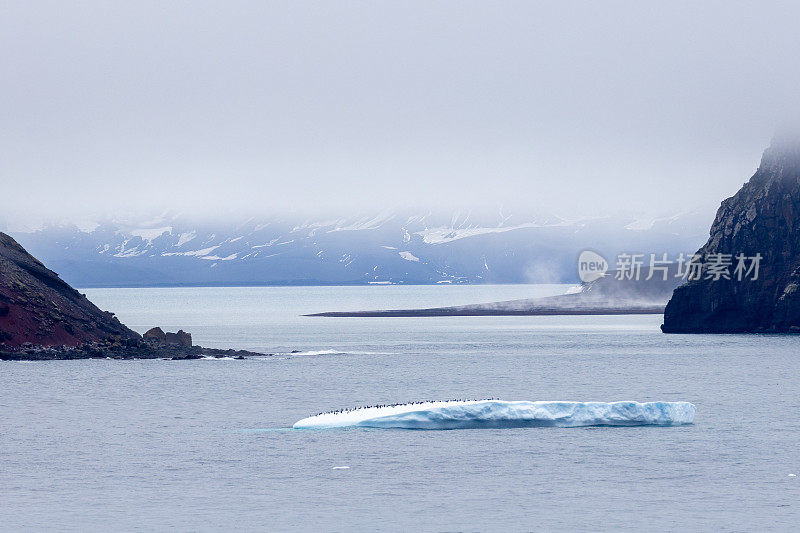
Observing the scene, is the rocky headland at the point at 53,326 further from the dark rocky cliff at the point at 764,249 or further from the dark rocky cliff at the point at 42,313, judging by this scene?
the dark rocky cliff at the point at 764,249

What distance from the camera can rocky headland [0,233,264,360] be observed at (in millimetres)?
104188

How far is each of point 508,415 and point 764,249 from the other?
104305 millimetres

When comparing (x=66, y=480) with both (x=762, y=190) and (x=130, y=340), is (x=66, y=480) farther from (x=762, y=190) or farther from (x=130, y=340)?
(x=762, y=190)

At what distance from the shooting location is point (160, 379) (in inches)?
3433

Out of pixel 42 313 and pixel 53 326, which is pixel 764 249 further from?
pixel 42 313

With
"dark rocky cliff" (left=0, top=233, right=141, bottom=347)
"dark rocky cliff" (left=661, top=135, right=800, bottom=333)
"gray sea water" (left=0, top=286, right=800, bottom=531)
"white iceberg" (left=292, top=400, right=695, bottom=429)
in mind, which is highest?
"dark rocky cliff" (left=661, top=135, right=800, bottom=333)

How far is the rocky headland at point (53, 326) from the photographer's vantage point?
342ft

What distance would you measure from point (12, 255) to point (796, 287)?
91.4 metres

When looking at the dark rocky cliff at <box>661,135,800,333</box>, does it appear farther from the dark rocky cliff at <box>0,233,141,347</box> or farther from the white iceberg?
the white iceberg

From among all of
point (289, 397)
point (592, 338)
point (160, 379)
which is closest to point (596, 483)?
point (289, 397)

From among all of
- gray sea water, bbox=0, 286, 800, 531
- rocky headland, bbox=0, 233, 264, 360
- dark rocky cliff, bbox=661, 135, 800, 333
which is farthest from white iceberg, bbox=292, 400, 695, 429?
dark rocky cliff, bbox=661, 135, 800, 333

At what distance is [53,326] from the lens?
107125mm

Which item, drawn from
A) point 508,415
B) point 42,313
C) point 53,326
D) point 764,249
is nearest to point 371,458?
point 508,415

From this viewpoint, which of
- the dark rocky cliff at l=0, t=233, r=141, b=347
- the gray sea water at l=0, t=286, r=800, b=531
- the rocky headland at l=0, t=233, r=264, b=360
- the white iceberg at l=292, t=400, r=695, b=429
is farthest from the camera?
the dark rocky cliff at l=0, t=233, r=141, b=347
